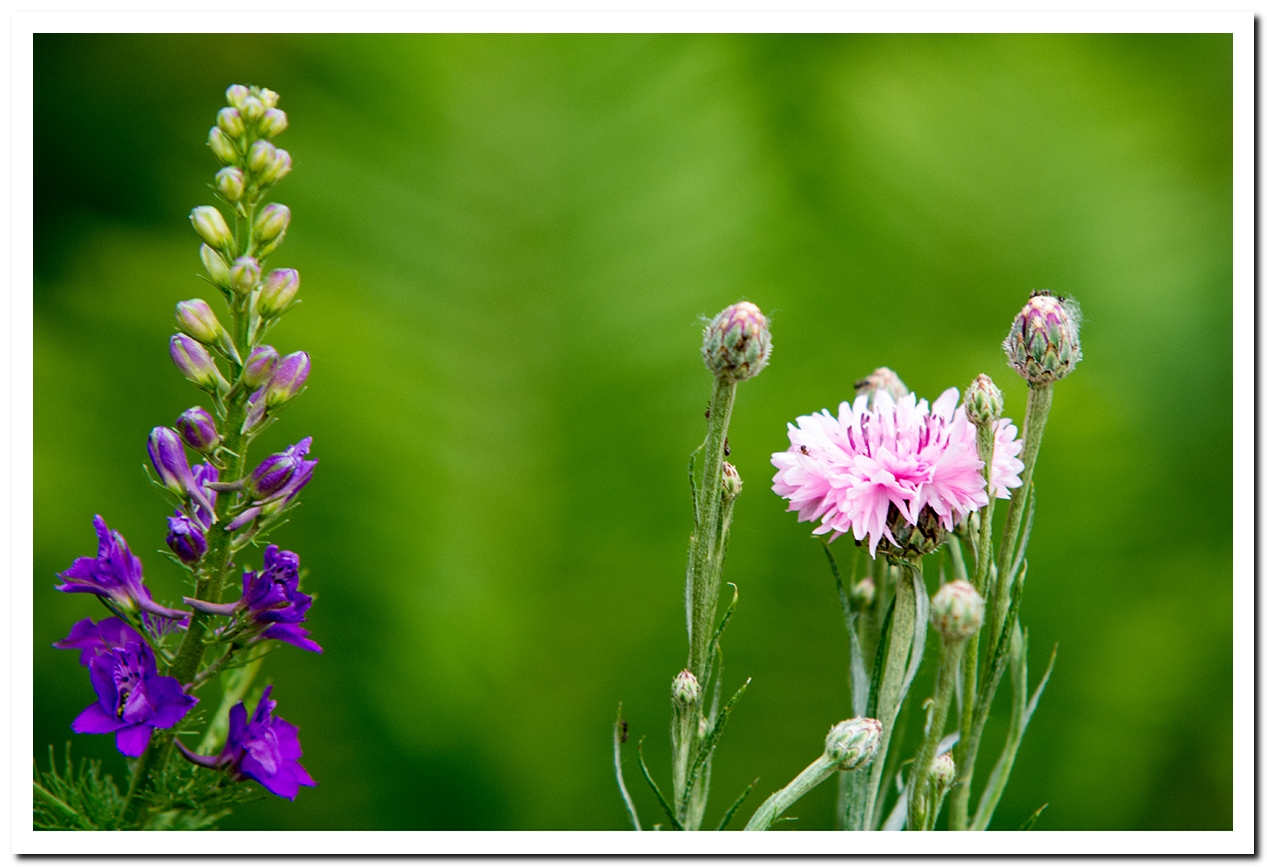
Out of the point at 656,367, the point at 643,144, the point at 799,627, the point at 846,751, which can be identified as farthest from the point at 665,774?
the point at 643,144

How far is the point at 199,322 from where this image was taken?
43 cm

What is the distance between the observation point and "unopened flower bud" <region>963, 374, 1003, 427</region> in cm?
42

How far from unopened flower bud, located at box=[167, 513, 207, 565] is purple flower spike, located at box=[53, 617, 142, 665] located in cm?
7

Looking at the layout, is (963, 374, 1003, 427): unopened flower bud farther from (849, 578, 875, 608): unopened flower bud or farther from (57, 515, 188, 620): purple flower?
(57, 515, 188, 620): purple flower

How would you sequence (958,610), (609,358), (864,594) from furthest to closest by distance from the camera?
(609,358) < (864,594) < (958,610)

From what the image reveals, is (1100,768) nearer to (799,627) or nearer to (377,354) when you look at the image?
(799,627)

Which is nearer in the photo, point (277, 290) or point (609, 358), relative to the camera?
point (277, 290)

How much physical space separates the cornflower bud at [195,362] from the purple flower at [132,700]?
0.12 m

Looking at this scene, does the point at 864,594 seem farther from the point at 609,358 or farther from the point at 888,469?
the point at 609,358

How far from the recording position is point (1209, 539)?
89 centimetres

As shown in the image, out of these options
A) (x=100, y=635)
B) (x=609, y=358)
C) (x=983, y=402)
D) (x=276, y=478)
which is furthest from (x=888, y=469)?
(x=609, y=358)

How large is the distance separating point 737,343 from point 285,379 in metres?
0.20

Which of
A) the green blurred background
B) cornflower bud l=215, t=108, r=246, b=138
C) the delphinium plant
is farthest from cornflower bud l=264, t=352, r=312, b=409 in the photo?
the green blurred background

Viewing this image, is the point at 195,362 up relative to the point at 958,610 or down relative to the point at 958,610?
up
